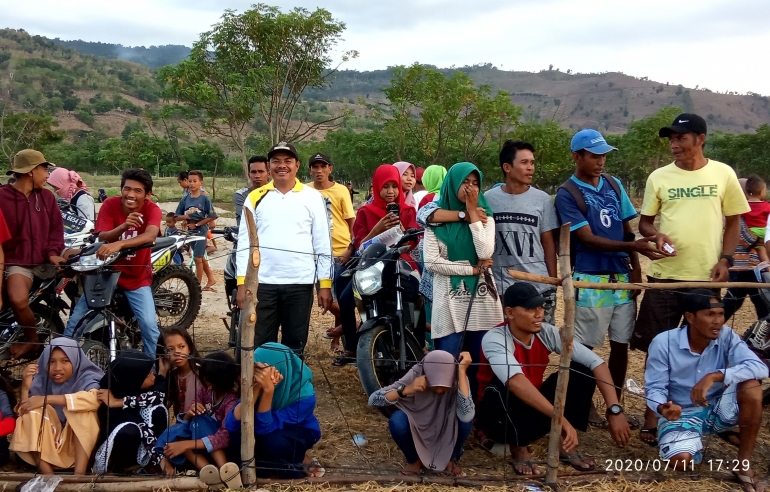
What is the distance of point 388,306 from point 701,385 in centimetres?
190

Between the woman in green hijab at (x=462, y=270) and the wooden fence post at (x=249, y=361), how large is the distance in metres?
1.10

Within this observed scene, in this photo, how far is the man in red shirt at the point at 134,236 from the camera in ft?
13.0

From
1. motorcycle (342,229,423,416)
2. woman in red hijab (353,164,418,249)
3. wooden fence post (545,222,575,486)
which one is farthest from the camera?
woman in red hijab (353,164,418,249)

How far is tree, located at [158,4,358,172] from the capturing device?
1914 centimetres

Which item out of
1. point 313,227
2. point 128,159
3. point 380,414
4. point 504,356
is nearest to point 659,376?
point 504,356

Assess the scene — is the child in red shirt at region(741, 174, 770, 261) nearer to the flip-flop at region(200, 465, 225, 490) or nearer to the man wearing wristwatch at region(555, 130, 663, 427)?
the man wearing wristwatch at region(555, 130, 663, 427)

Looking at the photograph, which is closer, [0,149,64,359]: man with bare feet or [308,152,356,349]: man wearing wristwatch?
[0,149,64,359]: man with bare feet

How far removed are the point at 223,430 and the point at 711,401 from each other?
2626 millimetres

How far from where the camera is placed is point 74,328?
403 cm

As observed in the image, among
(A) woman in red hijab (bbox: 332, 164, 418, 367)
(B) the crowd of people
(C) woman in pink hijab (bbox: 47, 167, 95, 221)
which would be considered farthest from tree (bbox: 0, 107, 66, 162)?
(B) the crowd of people

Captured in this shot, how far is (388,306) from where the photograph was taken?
4062mm

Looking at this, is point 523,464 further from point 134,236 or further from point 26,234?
point 26,234

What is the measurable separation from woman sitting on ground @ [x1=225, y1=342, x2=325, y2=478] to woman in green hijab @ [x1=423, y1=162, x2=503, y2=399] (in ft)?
2.87

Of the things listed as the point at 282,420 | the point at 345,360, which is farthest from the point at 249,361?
the point at 345,360
